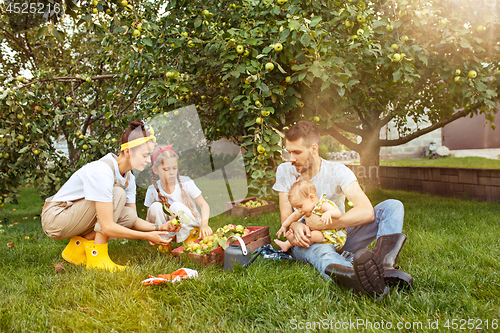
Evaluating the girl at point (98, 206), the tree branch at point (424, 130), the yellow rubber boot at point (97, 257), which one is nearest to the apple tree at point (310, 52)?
the girl at point (98, 206)

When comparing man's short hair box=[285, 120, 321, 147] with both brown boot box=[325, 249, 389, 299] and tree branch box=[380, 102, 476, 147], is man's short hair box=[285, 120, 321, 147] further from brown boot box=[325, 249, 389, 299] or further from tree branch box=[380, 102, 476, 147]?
tree branch box=[380, 102, 476, 147]

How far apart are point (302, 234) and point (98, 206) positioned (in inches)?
56.4

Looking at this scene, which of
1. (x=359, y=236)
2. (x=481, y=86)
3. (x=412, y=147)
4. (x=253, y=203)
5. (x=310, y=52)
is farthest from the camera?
(x=412, y=147)

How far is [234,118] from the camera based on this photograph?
3209 mm

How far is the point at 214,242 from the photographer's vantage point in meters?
2.32

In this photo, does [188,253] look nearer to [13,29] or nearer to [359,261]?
[359,261]

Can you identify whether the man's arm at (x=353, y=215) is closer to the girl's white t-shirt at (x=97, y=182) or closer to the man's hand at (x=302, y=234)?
the man's hand at (x=302, y=234)

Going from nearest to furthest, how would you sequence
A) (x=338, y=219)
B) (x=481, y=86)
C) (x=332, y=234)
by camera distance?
(x=338, y=219)
(x=332, y=234)
(x=481, y=86)

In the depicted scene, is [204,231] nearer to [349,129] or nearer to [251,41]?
[251,41]

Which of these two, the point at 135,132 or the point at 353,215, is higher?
Result: the point at 135,132

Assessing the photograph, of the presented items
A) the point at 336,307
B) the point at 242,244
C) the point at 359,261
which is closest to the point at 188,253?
the point at 242,244

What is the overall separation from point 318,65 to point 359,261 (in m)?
1.58

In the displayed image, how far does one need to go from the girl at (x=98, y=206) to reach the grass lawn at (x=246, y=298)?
0.57ft

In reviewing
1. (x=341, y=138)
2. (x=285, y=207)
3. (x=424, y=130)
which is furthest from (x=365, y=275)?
(x=424, y=130)
